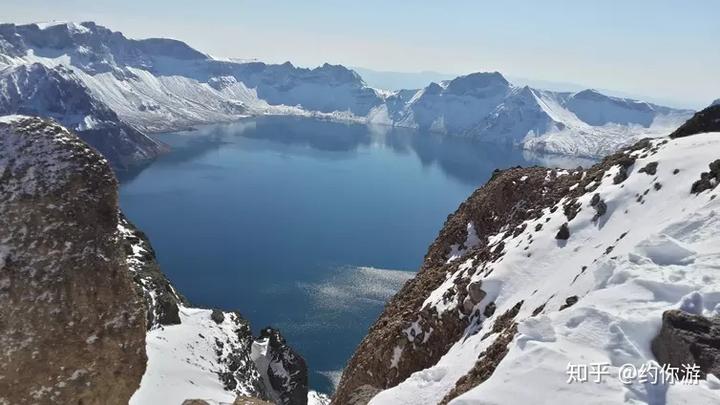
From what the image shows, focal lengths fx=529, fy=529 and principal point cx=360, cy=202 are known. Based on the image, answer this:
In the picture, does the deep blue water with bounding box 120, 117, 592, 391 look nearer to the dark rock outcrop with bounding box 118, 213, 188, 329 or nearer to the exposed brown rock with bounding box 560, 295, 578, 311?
the dark rock outcrop with bounding box 118, 213, 188, 329

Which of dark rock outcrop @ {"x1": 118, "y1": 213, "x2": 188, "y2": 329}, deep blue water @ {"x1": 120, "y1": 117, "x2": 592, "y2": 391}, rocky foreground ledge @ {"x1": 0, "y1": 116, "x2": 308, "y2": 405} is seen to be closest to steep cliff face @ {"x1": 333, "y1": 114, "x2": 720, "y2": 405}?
rocky foreground ledge @ {"x1": 0, "y1": 116, "x2": 308, "y2": 405}

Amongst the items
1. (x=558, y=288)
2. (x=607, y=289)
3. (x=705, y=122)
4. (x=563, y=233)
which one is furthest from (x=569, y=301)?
(x=705, y=122)

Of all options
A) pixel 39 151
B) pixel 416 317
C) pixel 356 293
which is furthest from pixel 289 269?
pixel 39 151

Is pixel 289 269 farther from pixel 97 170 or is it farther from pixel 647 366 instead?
pixel 647 366

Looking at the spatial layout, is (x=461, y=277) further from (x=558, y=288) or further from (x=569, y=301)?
(x=569, y=301)

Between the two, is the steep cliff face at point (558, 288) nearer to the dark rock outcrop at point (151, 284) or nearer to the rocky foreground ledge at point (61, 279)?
the rocky foreground ledge at point (61, 279)

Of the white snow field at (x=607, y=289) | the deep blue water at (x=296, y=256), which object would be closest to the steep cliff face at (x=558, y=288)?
the white snow field at (x=607, y=289)
